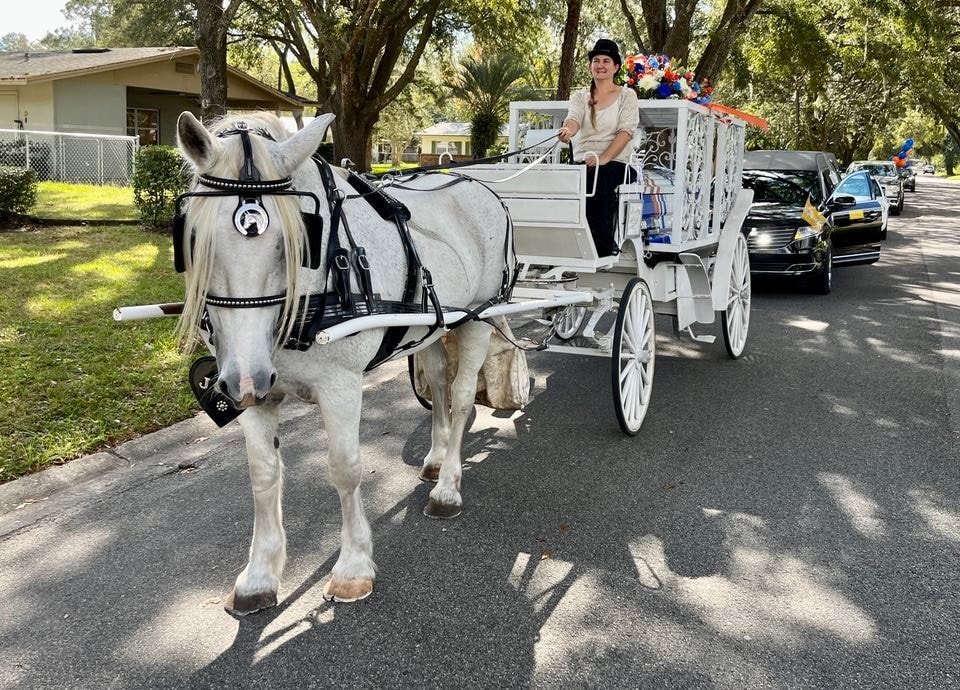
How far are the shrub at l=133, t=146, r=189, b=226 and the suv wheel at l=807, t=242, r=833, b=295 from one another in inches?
386

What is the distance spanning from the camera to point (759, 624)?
337 centimetres

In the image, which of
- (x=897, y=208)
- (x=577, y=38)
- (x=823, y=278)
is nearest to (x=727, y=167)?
(x=823, y=278)

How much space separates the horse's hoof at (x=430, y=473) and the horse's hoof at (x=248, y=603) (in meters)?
1.56

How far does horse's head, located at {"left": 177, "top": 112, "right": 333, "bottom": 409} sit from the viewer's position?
2721 millimetres

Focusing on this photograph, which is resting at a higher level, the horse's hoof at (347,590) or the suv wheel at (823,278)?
the suv wheel at (823,278)

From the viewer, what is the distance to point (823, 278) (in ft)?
38.5

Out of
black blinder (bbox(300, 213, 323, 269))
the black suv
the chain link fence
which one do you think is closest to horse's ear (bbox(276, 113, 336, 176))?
black blinder (bbox(300, 213, 323, 269))

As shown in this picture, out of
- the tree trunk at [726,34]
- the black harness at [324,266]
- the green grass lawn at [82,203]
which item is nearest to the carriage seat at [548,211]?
the black harness at [324,266]

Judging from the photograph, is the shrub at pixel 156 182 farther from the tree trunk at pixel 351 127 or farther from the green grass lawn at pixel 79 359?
the tree trunk at pixel 351 127

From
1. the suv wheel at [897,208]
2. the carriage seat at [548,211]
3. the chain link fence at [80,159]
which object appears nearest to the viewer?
the carriage seat at [548,211]

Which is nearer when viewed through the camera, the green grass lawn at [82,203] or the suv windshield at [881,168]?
the green grass lawn at [82,203]

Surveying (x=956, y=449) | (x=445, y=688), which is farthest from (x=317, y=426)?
(x=956, y=449)

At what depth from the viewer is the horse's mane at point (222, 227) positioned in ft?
8.95

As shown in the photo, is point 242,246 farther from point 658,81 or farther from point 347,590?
point 658,81
